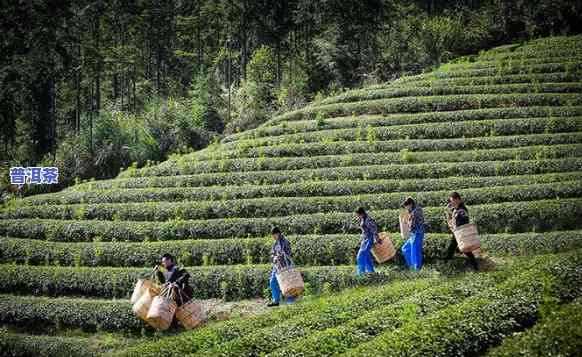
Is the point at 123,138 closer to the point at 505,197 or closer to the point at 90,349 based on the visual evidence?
the point at 90,349

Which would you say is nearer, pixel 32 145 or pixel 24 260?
pixel 24 260

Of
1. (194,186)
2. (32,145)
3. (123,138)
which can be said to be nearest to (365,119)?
(194,186)

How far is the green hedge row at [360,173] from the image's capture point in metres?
18.3

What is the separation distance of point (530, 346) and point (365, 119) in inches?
713

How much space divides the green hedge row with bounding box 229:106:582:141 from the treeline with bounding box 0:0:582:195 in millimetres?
5298

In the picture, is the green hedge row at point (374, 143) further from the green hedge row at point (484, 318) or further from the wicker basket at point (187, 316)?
the green hedge row at point (484, 318)

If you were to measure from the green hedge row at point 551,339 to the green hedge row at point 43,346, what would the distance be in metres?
9.04

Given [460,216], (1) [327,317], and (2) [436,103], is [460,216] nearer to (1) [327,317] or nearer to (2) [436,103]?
(1) [327,317]

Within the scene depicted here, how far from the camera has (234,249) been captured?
1609 cm

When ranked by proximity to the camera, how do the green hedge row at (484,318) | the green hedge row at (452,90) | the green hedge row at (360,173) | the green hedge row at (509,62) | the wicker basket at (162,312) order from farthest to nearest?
the green hedge row at (509,62), the green hedge row at (452,90), the green hedge row at (360,173), the wicker basket at (162,312), the green hedge row at (484,318)

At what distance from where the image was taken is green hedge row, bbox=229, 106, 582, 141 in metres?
22.2

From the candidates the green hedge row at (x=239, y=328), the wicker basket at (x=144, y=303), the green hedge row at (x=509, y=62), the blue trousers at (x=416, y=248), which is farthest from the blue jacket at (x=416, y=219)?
the green hedge row at (x=509, y=62)

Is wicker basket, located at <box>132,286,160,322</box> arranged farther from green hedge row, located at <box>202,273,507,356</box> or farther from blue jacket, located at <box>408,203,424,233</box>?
blue jacket, located at <box>408,203,424,233</box>

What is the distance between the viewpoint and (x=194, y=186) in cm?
2119
